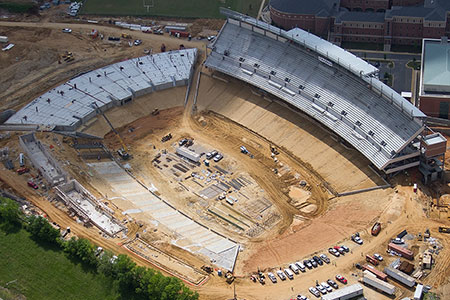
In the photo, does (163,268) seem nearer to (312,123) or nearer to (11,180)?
(11,180)

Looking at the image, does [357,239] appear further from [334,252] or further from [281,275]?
[281,275]

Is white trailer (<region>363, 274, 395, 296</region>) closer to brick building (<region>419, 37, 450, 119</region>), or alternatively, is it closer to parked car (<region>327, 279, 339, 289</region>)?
parked car (<region>327, 279, 339, 289</region>)

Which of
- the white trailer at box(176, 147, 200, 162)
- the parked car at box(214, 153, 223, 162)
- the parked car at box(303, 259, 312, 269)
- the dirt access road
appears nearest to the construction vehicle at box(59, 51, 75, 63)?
the dirt access road

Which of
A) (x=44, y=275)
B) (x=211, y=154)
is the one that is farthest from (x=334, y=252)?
(x=44, y=275)

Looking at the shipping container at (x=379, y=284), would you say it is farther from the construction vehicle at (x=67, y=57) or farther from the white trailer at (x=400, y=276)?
the construction vehicle at (x=67, y=57)

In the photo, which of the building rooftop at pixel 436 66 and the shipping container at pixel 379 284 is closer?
the shipping container at pixel 379 284

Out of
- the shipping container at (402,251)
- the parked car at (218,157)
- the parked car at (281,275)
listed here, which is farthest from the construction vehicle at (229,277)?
the parked car at (218,157)

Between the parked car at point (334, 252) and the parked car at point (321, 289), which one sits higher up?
the parked car at point (334, 252)
